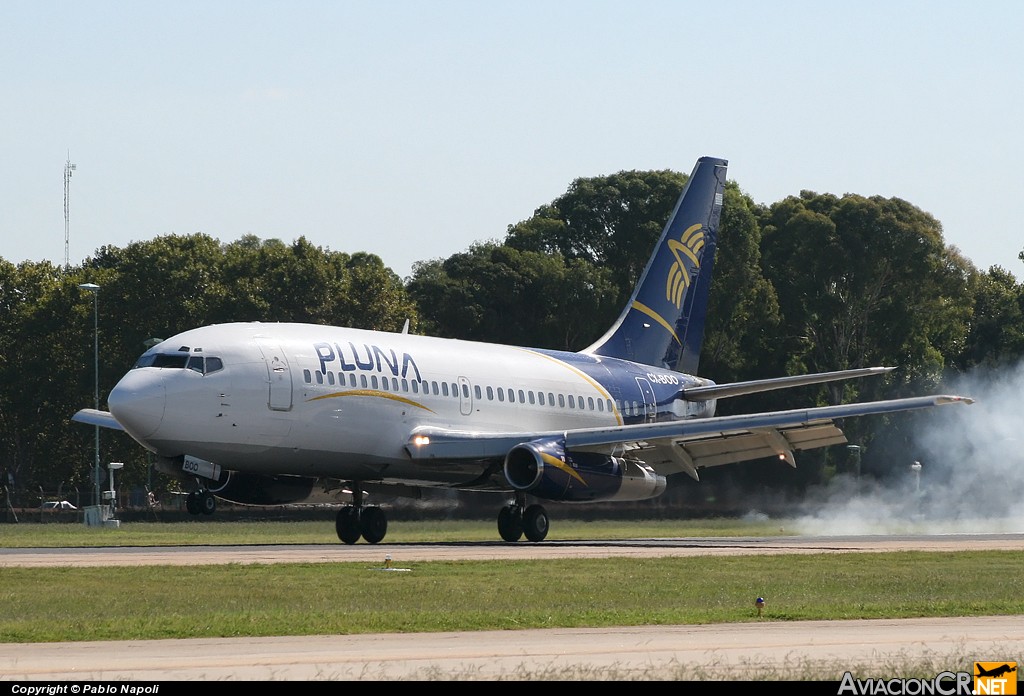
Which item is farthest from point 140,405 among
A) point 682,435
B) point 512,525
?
point 682,435

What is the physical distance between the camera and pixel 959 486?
56.2 m

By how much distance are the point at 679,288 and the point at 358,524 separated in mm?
15719

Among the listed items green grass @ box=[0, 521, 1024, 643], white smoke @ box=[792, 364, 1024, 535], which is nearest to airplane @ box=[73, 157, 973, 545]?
green grass @ box=[0, 521, 1024, 643]

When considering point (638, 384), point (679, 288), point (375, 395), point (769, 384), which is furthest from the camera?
point (679, 288)

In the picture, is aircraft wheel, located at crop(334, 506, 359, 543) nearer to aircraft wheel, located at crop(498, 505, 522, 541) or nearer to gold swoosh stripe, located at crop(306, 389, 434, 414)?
gold swoosh stripe, located at crop(306, 389, 434, 414)

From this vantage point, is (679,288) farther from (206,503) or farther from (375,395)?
(206,503)

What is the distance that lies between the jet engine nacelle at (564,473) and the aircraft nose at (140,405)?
882 cm

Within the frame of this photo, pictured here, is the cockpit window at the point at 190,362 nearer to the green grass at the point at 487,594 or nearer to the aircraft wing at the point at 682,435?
the aircraft wing at the point at 682,435

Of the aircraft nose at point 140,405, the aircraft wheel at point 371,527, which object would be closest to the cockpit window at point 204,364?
the aircraft nose at point 140,405

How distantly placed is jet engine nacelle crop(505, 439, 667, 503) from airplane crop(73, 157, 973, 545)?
0.04 meters

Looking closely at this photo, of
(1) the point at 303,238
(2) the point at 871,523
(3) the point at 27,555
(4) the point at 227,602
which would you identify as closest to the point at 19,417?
(1) the point at 303,238

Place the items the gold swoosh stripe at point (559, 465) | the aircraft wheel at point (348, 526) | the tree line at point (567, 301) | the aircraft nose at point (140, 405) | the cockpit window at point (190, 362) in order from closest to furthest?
the aircraft nose at point (140, 405), the cockpit window at point (190, 362), the gold swoosh stripe at point (559, 465), the aircraft wheel at point (348, 526), the tree line at point (567, 301)

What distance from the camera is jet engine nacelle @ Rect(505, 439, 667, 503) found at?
38.9 m

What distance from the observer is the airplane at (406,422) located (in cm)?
3553
